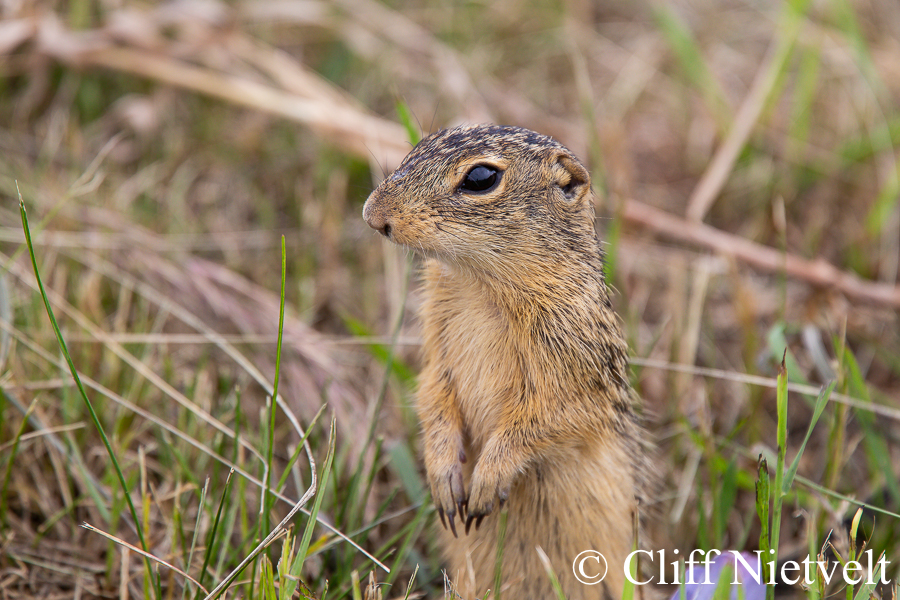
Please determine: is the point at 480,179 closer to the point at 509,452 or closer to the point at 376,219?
the point at 376,219

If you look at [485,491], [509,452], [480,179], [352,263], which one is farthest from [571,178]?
[352,263]

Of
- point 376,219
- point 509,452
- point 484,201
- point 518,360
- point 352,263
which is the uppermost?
point 484,201

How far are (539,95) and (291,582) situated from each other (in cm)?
448

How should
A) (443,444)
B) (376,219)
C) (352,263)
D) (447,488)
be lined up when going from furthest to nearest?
(352,263) < (443,444) < (447,488) < (376,219)

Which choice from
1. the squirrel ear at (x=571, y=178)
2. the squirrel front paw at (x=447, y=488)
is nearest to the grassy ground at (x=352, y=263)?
the squirrel front paw at (x=447, y=488)

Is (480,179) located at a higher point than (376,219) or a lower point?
higher

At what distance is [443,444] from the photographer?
2805 millimetres

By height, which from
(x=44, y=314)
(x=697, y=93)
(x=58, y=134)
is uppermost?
(x=697, y=93)

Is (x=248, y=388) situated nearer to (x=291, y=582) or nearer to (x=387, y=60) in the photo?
(x=291, y=582)

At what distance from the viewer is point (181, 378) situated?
360 centimetres

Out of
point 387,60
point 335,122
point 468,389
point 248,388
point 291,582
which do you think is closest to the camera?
point 291,582

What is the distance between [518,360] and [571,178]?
684 mm

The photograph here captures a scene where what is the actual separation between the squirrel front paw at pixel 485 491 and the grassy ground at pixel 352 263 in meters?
0.31

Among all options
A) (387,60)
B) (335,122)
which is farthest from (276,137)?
(387,60)
